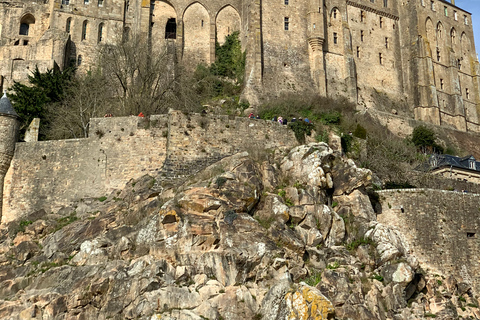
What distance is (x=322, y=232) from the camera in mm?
23938

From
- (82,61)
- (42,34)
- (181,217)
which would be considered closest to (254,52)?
(82,61)

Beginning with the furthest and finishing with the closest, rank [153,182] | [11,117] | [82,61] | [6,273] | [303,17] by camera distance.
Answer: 1. [303,17]
2. [82,61]
3. [11,117]
4. [153,182]
5. [6,273]

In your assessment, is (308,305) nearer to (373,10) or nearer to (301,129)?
(301,129)

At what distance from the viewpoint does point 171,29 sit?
146 feet

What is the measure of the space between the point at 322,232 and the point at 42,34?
26.7 metres

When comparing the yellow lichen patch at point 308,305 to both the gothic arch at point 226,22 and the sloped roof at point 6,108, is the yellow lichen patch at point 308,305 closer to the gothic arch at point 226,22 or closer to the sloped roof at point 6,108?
the sloped roof at point 6,108

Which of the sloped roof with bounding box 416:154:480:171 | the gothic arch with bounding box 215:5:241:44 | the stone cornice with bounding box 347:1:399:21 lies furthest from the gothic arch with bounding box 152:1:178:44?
the sloped roof with bounding box 416:154:480:171

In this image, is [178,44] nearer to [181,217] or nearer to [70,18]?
[70,18]

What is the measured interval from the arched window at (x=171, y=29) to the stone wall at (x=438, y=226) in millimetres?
21643

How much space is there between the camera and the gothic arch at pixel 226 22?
44.6m

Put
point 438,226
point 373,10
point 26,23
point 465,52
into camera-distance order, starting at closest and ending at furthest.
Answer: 1. point 438,226
2. point 26,23
3. point 373,10
4. point 465,52

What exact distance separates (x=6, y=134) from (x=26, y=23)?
18074 millimetres

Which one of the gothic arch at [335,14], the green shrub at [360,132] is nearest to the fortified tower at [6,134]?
the green shrub at [360,132]

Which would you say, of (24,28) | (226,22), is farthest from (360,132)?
(24,28)
